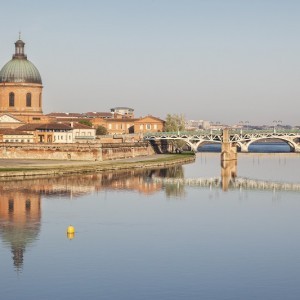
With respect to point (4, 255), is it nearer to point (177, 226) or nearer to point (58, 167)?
point (177, 226)

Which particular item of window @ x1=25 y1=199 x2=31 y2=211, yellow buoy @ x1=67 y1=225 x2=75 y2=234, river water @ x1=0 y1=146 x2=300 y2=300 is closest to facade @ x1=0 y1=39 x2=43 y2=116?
river water @ x1=0 y1=146 x2=300 y2=300

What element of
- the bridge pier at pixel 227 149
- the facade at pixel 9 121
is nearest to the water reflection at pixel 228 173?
the bridge pier at pixel 227 149

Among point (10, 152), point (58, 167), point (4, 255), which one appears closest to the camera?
point (4, 255)

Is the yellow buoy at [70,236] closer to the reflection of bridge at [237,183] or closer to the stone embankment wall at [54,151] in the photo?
the reflection of bridge at [237,183]

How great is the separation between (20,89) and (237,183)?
5731 cm

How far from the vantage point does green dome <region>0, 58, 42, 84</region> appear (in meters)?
127

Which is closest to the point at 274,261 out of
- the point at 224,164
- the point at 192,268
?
the point at 192,268

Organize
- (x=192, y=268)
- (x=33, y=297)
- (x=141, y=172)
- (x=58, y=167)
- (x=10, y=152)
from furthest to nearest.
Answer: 1. (x=10, y=152)
2. (x=141, y=172)
3. (x=58, y=167)
4. (x=192, y=268)
5. (x=33, y=297)

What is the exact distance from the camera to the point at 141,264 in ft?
115

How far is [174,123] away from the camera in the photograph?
153 m

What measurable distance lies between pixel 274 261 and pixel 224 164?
78879mm

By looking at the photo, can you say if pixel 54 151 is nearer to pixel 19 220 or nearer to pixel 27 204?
pixel 27 204

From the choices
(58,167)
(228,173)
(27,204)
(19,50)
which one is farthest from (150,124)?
(27,204)

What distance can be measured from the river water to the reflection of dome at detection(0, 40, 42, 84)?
192 ft
